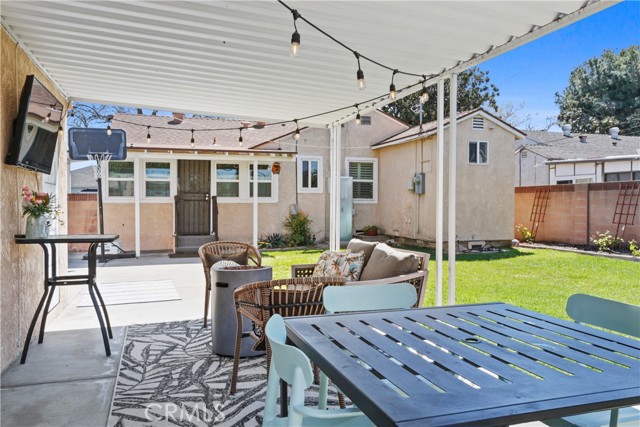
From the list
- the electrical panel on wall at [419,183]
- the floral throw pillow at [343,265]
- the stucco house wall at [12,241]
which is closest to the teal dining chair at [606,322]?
the floral throw pillow at [343,265]

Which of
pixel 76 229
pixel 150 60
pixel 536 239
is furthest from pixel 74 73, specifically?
pixel 536 239

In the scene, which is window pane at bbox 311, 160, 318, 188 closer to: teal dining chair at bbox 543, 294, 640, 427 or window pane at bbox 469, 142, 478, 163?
window pane at bbox 469, 142, 478, 163

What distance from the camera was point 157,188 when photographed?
12.1 m

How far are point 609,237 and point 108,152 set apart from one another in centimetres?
1195

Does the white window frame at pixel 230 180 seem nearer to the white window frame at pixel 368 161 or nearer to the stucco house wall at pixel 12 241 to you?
the white window frame at pixel 368 161

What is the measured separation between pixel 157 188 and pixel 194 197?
96cm

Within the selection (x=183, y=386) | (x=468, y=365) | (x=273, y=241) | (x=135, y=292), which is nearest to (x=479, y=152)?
(x=273, y=241)

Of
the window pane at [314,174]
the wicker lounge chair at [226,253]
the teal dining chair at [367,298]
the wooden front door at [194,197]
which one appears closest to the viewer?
the teal dining chair at [367,298]

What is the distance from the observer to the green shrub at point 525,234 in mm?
13477

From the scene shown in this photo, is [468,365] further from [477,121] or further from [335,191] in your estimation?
[477,121]

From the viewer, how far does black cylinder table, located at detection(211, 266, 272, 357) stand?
405cm

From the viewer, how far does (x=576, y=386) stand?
1321 mm

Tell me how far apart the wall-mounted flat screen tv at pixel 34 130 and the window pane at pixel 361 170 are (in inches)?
404

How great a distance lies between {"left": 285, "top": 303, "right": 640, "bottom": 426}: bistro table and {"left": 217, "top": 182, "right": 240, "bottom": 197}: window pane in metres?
10.8
